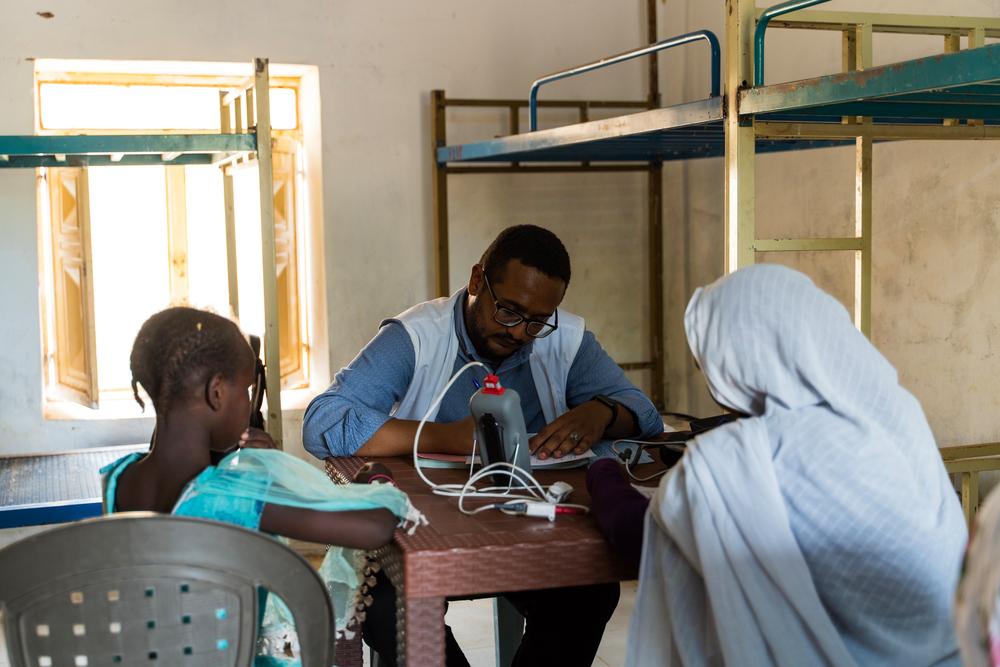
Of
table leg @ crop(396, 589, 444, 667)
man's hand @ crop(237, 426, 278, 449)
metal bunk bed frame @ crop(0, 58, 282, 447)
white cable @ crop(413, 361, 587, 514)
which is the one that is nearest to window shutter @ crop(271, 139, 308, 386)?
metal bunk bed frame @ crop(0, 58, 282, 447)

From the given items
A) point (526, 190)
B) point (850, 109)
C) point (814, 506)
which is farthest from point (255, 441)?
point (526, 190)

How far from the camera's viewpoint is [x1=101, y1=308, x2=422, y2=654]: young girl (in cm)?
166

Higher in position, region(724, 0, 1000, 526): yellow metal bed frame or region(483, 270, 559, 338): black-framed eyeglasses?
region(724, 0, 1000, 526): yellow metal bed frame

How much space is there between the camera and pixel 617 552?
1.71 m

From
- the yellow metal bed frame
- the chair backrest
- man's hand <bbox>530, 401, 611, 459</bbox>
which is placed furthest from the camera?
the yellow metal bed frame

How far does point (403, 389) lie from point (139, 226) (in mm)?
2864

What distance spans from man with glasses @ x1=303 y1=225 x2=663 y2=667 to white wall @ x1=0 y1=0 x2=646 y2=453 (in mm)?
2557

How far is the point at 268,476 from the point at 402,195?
357cm

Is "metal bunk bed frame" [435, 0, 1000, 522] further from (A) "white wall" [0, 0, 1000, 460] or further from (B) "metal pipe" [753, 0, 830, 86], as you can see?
(A) "white wall" [0, 0, 1000, 460]

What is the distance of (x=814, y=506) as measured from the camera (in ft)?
4.95

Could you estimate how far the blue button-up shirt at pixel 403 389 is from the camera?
238cm

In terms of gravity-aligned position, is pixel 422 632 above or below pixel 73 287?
below

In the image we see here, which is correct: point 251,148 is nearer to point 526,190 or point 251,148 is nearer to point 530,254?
point 530,254

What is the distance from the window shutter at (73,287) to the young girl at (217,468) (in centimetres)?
324
